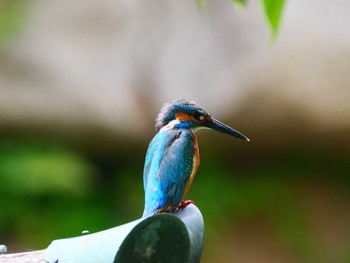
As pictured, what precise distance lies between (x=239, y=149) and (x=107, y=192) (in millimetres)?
784

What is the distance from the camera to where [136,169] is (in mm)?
5180

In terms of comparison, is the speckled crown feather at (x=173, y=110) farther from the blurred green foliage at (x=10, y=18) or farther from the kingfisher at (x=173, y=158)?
the blurred green foliage at (x=10, y=18)

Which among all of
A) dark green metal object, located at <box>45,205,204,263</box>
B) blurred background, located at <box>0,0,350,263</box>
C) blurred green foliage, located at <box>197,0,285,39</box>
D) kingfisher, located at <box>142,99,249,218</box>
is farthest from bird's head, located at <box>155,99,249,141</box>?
blurred background, located at <box>0,0,350,263</box>

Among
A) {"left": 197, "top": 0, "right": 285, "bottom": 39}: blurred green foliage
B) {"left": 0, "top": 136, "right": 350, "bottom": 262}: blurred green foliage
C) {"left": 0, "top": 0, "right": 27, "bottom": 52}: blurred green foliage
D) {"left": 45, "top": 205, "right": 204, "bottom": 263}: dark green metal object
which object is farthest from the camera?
{"left": 0, "top": 0, "right": 27, "bottom": 52}: blurred green foliage

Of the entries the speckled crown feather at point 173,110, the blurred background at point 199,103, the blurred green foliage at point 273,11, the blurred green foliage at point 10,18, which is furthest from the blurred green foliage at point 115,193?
the blurred green foliage at point 273,11

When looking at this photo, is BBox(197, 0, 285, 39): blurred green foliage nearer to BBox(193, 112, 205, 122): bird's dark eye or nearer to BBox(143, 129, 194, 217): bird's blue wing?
BBox(143, 129, 194, 217): bird's blue wing

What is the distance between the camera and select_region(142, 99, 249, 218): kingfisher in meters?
2.53

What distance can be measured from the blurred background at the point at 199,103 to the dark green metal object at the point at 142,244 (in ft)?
10.1

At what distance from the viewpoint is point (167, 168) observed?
2.60 meters

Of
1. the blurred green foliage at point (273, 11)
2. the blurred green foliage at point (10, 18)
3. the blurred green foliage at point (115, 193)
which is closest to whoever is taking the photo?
the blurred green foliage at point (273, 11)

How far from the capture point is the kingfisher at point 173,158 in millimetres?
2527

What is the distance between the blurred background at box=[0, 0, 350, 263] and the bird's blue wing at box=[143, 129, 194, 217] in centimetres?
226

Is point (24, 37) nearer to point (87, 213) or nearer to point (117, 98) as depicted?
point (117, 98)

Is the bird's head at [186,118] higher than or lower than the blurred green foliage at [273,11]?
lower
